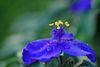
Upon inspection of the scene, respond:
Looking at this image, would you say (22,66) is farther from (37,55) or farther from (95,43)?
(95,43)

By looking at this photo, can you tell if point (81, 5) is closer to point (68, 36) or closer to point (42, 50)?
point (68, 36)

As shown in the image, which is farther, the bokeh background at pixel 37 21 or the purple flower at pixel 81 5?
the purple flower at pixel 81 5

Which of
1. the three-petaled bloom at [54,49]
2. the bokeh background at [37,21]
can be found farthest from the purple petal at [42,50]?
the bokeh background at [37,21]

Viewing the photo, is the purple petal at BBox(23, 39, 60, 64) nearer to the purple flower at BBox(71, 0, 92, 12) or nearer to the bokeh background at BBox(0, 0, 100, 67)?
the bokeh background at BBox(0, 0, 100, 67)

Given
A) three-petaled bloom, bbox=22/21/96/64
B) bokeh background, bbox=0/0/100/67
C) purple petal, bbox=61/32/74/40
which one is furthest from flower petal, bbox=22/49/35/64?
bokeh background, bbox=0/0/100/67

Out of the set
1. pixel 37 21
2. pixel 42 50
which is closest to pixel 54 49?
pixel 42 50

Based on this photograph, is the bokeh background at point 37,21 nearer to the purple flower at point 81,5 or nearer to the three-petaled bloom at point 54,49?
the purple flower at point 81,5
